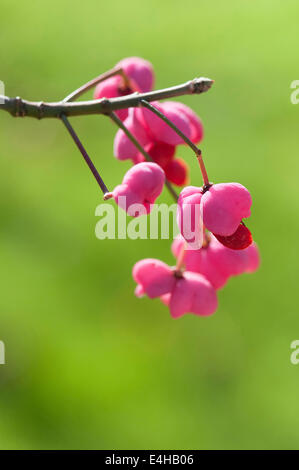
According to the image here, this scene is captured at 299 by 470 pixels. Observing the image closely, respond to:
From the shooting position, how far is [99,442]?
155cm

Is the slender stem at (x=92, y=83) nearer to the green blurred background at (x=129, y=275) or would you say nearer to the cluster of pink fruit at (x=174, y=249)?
the cluster of pink fruit at (x=174, y=249)

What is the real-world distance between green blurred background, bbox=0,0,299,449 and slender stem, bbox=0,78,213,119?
105 centimetres

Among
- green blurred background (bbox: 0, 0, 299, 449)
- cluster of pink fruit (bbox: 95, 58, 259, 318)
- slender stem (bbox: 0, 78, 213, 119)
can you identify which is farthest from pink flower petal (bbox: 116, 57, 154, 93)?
green blurred background (bbox: 0, 0, 299, 449)

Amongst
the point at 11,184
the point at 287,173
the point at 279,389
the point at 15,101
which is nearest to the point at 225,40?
the point at 287,173

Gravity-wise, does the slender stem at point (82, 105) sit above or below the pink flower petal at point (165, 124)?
below

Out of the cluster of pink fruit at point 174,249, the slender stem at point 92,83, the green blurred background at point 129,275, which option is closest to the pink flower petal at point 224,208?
the cluster of pink fruit at point 174,249

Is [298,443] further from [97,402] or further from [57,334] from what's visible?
[57,334]

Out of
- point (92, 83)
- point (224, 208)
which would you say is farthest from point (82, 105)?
point (224, 208)

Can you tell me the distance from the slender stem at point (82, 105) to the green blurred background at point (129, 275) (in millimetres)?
1053

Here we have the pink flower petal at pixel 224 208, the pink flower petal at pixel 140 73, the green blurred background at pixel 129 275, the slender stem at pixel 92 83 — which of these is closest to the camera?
the pink flower petal at pixel 224 208

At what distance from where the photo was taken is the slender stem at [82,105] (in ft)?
2.06

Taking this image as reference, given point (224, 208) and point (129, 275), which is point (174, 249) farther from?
point (129, 275)

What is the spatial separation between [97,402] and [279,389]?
46 centimetres

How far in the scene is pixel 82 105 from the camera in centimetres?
65
